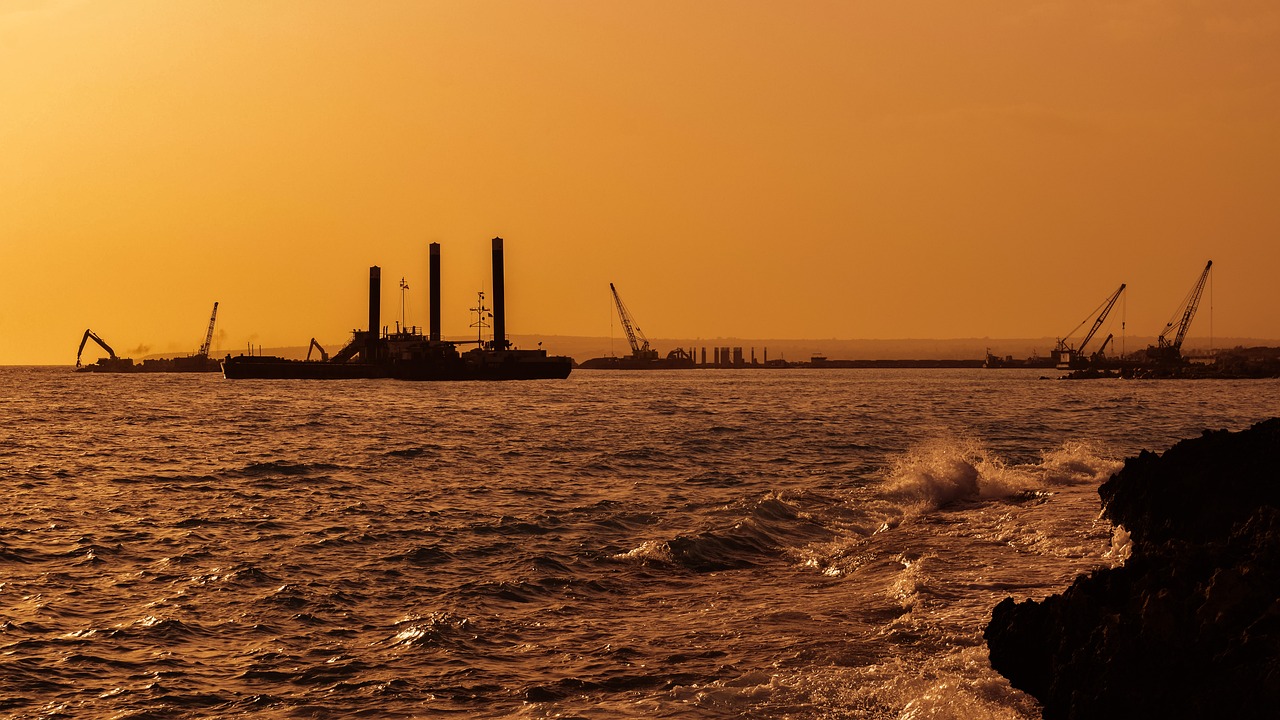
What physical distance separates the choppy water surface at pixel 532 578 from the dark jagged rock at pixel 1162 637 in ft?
2.10

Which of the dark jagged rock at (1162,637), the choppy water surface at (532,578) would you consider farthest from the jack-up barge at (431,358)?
the dark jagged rock at (1162,637)

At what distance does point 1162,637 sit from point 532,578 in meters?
10.5

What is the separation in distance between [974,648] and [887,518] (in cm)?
1232

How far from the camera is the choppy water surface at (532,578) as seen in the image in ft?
39.7

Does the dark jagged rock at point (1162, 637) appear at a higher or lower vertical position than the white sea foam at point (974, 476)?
higher

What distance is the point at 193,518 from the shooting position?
84.6 ft

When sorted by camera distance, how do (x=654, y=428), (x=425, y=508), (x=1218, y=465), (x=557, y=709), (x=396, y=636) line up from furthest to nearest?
(x=654, y=428) → (x=425, y=508) → (x=1218, y=465) → (x=396, y=636) → (x=557, y=709)

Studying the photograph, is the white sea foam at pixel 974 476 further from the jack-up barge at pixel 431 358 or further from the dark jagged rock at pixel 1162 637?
the jack-up barge at pixel 431 358

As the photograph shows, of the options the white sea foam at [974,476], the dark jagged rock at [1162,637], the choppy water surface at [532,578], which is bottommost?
the choppy water surface at [532,578]

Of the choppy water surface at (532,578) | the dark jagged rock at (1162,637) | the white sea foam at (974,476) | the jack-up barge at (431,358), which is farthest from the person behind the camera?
the jack-up barge at (431,358)

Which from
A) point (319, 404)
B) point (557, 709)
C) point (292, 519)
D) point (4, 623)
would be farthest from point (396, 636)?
point (319, 404)

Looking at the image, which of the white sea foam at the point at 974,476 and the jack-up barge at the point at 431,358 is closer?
the white sea foam at the point at 974,476

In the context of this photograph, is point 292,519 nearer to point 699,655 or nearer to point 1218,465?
point 699,655

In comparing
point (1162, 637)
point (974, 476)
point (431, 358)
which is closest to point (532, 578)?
point (1162, 637)
